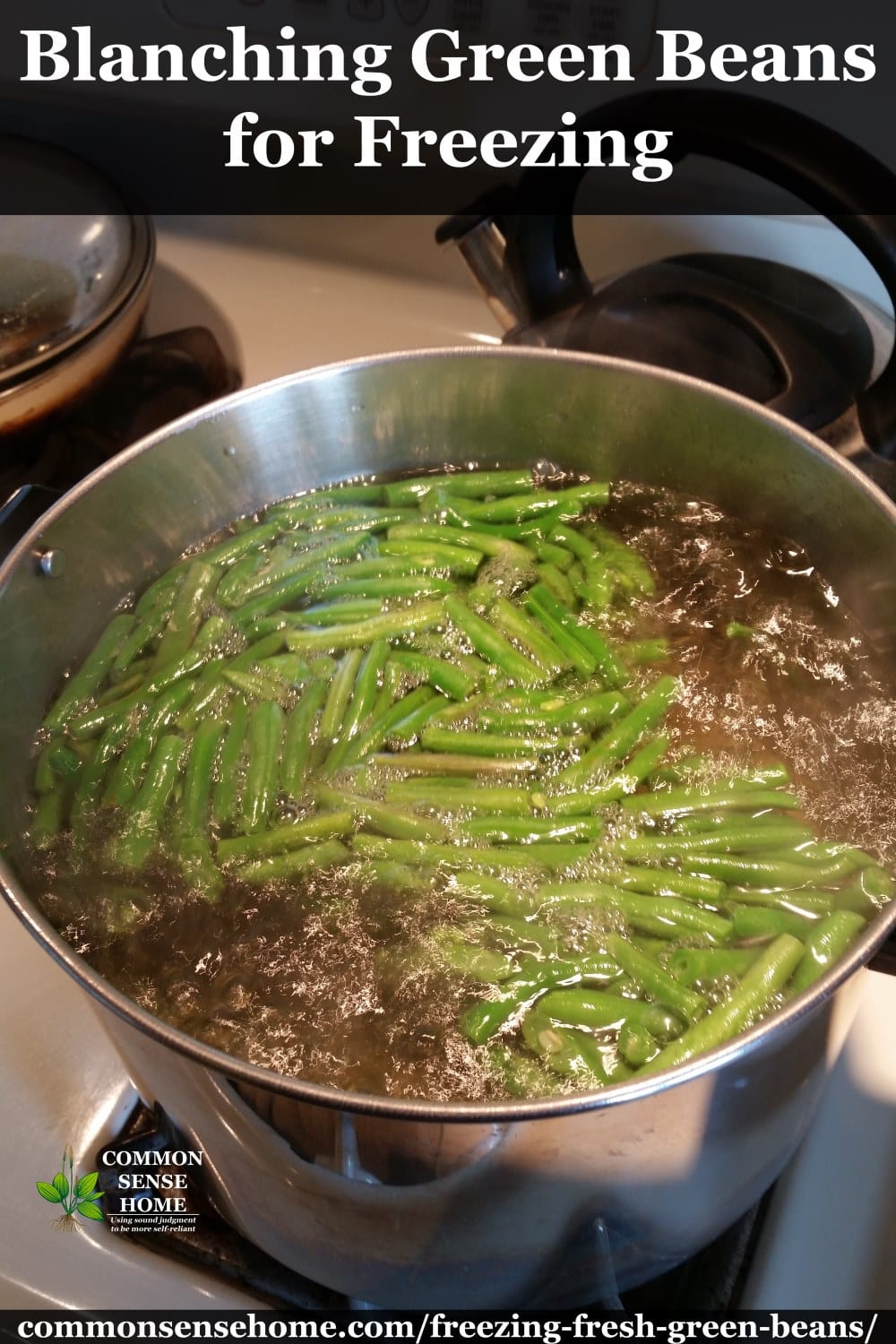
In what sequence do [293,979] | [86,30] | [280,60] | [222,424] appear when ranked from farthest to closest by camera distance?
[86,30] → [280,60] → [222,424] → [293,979]

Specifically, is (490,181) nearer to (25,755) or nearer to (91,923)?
(25,755)

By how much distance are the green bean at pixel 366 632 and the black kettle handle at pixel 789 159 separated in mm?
720

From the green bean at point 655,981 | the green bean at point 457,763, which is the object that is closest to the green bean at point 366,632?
the green bean at point 457,763

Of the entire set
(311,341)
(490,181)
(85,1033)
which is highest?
(490,181)

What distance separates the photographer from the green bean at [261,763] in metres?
1.25

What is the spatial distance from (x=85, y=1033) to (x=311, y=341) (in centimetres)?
143

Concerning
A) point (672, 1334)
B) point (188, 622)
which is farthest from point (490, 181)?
point (672, 1334)

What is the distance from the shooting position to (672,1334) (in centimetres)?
110

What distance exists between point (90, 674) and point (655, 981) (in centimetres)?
88

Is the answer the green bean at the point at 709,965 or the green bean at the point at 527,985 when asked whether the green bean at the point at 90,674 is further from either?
the green bean at the point at 709,965

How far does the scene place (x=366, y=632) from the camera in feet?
4.76

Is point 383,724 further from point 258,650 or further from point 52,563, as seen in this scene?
point 52,563

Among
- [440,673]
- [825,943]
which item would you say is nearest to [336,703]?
[440,673]

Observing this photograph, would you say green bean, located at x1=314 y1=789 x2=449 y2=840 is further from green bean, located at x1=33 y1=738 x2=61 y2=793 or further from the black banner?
the black banner
